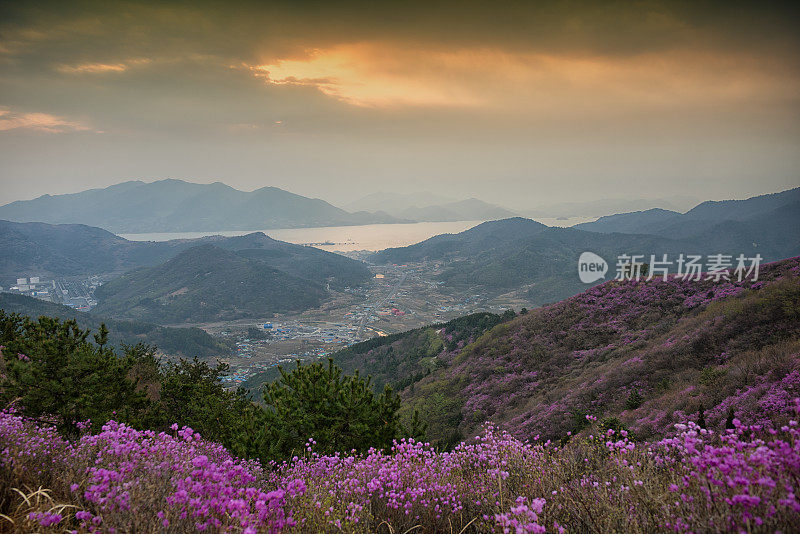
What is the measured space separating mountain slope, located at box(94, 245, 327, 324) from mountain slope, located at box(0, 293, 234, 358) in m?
40.5

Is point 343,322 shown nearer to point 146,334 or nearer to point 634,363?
point 146,334

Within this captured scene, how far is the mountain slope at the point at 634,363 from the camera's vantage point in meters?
11.1

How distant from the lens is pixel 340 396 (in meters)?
8.08

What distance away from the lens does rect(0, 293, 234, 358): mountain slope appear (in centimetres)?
10862

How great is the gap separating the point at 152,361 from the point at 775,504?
2817 centimetres

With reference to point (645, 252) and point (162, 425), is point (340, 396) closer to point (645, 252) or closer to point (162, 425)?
point (162, 425)

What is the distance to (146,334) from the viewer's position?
388 feet

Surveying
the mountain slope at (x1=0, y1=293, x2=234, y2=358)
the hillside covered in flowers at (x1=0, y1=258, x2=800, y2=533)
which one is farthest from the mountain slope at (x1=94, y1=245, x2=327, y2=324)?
the hillside covered in flowers at (x1=0, y1=258, x2=800, y2=533)

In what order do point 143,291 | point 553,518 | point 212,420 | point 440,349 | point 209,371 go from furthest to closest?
1. point 143,291
2. point 440,349
3. point 209,371
4. point 212,420
5. point 553,518

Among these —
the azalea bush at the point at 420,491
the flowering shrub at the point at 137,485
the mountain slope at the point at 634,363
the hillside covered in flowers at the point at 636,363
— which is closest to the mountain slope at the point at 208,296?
the mountain slope at the point at 634,363

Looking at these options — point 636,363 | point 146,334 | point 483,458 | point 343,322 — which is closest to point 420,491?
point 483,458

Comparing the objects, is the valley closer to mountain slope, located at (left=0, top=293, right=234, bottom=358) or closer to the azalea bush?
mountain slope, located at (left=0, top=293, right=234, bottom=358)

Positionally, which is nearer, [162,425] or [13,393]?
[13,393]

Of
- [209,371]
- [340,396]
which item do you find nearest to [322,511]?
[340,396]
